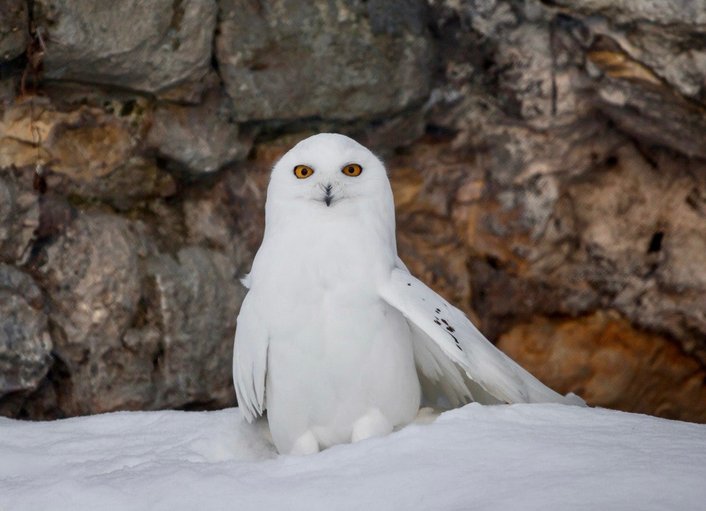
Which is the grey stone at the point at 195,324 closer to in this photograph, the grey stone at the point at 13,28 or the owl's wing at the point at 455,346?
the grey stone at the point at 13,28

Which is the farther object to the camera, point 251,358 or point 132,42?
point 132,42

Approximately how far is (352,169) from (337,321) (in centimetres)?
55

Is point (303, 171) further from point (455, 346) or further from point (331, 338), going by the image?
point (455, 346)

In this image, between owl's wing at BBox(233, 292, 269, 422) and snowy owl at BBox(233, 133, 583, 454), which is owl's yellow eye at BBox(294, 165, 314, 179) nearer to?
snowy owl at BBox(233, 133, 583, 454)

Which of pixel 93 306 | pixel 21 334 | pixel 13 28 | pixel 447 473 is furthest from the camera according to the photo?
pixel 93 306

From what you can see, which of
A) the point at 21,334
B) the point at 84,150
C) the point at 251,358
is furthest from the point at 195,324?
the point at 251,358

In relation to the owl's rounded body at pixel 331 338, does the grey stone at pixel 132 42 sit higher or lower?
higher

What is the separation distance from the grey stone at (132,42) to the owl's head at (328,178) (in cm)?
129

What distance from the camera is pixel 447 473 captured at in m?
2.75

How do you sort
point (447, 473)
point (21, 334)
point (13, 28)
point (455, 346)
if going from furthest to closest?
point (21, 334) < point (13, 28) < point (455, 346) < point (447, 473)

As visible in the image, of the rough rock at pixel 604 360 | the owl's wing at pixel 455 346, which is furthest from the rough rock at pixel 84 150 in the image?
the rough rock at pixel 604 360

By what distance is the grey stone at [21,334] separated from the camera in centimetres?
456

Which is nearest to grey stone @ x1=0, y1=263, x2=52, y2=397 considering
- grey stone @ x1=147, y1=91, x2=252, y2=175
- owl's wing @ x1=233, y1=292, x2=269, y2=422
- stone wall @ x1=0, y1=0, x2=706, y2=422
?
stone wall @ x1=0, y1=0, x2=706, y2=422

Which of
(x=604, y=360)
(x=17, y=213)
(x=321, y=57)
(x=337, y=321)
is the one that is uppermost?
(x=321, y=57)
